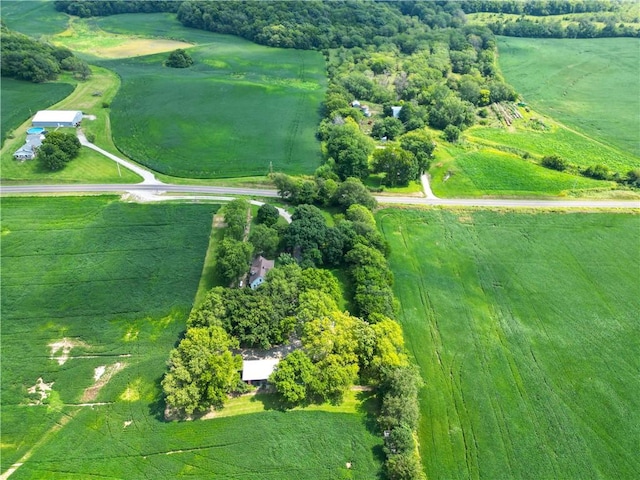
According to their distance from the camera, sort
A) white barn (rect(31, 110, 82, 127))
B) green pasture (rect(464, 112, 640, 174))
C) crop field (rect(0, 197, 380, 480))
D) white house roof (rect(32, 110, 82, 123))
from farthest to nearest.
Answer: white house roof (rect(32, 110, 82, 123)) < white barn (rect(31, 110, 82, 127)) < green pasture (rect(464, 112, 640, 174)) < crop field (rect(0, 197, 380, 480))

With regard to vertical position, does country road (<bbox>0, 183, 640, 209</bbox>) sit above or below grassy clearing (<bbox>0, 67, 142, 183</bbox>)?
below

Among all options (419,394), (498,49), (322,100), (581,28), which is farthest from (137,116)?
(581,28)

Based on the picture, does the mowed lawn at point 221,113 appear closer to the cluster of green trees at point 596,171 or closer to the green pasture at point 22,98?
the green pasture at point 22,98

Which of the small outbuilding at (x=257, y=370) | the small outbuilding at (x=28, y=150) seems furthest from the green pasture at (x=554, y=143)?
the small outbuilding at (x=28, y=150)

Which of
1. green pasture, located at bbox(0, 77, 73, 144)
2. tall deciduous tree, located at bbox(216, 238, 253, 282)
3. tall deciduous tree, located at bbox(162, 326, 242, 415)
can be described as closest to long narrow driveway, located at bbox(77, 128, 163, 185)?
green pasture, located at bbox(0, 77, 73, 144)

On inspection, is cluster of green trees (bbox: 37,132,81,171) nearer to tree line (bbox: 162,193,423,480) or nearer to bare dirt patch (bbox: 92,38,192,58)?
tree line (bbox: 162,193,423,480)

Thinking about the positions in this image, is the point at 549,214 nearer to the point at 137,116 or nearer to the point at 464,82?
the point at 464,82

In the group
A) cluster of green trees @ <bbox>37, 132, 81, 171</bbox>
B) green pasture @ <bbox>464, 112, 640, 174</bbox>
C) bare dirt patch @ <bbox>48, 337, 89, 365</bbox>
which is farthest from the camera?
green pasture @ <bbox>464, 112, 640, 174</bbox>
